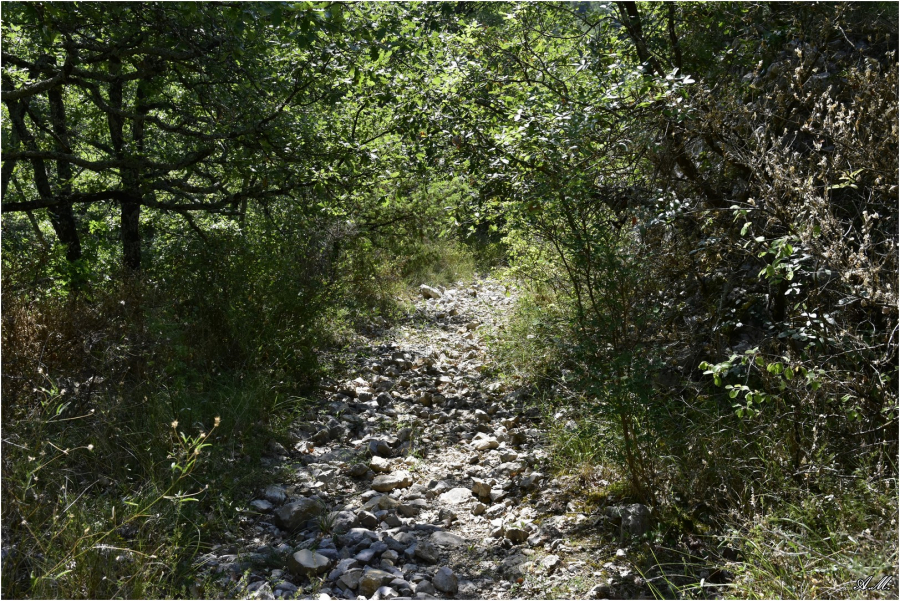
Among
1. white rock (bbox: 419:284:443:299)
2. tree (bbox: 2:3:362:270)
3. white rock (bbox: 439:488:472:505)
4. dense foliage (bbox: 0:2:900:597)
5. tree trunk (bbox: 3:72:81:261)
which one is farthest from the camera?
white rock (bbox: 419:284:443:299)

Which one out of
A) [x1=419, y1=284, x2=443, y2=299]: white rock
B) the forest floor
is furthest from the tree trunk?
[x1=419, y1=284, x2=443, y2=299]: white rock

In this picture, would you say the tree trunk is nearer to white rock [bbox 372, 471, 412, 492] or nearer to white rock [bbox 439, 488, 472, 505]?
white rock [bbox 372, 471, 412, 492]

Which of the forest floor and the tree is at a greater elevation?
the tree

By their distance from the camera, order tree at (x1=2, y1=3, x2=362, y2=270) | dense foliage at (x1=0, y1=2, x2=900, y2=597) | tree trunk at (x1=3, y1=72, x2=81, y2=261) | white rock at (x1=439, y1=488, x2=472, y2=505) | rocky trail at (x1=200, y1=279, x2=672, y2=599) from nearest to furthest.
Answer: dense foliage at (x1=0, y1=2, x2=900, y2=597) → rocky trail at (x1=200, y1=279, x2=672, y2=599) → white rock at (x1=439, y1=488, x2=472, y2=505) → tree at (x1=2, y1=3, x2=362, y2=270) → tree trunk at (x1=3, y1=72, x2=81, y2=261)

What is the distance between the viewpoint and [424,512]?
167 inches

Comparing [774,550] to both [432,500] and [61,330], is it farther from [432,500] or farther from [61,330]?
[61,330]

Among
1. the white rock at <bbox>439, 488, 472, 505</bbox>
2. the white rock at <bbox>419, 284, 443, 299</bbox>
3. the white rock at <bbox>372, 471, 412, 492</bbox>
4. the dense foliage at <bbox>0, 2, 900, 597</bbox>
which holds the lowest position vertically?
the white rock at <bbox>439, 488, 472, 505</bbox>

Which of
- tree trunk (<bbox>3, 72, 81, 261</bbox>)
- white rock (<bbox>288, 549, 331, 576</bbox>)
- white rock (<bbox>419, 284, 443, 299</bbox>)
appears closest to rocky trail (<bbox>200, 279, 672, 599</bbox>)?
white rock (<bbox>288, 549, 331, 576</bbox>)

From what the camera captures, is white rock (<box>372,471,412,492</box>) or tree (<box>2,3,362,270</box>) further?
tree (<box>2,3,362,270</box>)

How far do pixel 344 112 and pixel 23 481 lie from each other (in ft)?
16.9

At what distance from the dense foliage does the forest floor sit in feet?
0.94

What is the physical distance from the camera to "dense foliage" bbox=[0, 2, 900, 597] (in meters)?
3.22

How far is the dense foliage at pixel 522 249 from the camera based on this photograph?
10.6 ft

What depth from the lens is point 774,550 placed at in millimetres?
2754
